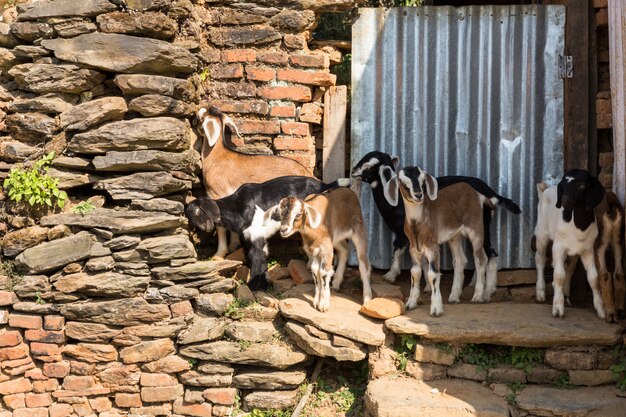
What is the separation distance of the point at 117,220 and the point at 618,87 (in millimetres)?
4583

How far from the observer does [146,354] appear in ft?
24.5

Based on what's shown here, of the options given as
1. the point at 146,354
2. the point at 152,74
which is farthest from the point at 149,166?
the point at 146,354

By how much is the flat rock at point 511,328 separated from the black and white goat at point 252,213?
1.40 metres

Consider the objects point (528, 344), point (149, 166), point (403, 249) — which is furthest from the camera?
point (403, 249)

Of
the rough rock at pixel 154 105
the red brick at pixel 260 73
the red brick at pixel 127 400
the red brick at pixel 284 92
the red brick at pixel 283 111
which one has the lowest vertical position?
the red brick at pixel 127 400

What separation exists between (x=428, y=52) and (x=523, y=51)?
3.02ft

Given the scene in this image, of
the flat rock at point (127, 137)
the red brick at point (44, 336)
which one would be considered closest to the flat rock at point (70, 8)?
the flat rock at point (127, 137)

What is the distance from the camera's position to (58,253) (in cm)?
744

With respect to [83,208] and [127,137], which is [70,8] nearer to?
[127,137]

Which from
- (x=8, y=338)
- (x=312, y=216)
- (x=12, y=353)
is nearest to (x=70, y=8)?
(x=312, y=216)

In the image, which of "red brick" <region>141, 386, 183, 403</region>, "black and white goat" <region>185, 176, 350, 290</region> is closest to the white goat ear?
"black and white goat" <region>185, 176, 350, 290</region>

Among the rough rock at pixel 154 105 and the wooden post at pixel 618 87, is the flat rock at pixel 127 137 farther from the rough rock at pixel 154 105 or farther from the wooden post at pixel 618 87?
the wooden post at pixel 618 87

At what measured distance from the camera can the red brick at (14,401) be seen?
7.44 meters

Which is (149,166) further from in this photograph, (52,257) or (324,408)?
(324,408)
